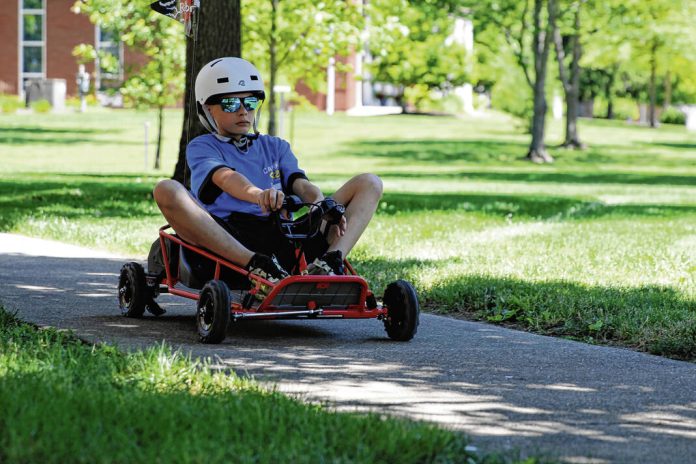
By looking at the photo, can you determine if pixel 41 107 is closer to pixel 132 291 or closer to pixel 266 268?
pixel 132 291

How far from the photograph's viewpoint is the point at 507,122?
60625 mm

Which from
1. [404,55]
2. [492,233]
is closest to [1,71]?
[404,55]

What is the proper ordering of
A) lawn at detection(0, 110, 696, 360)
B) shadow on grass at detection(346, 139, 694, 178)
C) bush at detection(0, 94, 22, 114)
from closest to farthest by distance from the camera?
1. lawn at detection(0, 110, 696, 360)
2. shadow on grass at detection(346, 139, 694, 178)
3. bush at detection(0, 94, 22, 114)

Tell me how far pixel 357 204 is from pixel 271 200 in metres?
0.71

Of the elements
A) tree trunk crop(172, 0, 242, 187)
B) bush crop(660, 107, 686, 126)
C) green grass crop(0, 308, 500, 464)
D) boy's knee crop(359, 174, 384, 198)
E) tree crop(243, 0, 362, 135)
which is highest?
tree crop(243, 0, 362, 135)

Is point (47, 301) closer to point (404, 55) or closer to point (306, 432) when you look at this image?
point (306, 432)

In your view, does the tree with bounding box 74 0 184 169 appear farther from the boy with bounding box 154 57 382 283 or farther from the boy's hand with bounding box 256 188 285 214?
the boy's hand with bounding box 256 188 285 214

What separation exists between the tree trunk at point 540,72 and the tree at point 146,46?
11.4m

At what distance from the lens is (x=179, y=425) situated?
4426 millimetres

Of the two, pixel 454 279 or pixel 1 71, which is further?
pixel 1 71

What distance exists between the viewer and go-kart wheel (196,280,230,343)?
647 centimetres

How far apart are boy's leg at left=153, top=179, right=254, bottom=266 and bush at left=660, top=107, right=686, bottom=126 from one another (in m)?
72.1

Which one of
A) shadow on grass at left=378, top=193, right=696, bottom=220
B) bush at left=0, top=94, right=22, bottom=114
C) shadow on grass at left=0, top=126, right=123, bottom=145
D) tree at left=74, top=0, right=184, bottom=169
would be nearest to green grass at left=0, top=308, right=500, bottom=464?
shadow on grass at left=378, top=193, right=696, bottom=220

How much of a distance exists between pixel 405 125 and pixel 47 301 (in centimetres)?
4654
